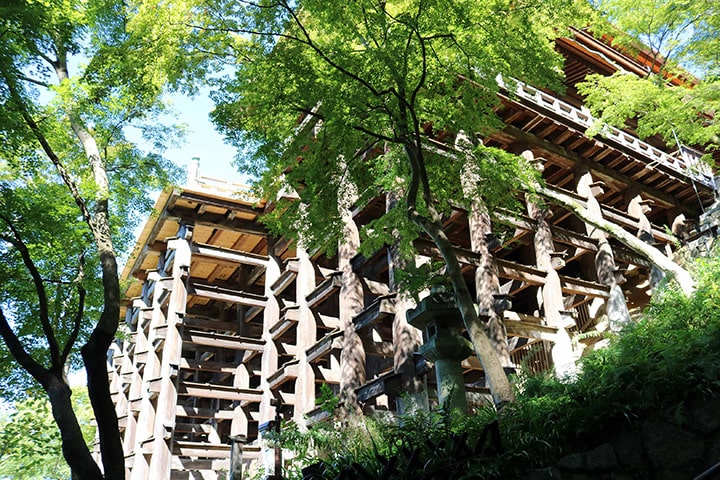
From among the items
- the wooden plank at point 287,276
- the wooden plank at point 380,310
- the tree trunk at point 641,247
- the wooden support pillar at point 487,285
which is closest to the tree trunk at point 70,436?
the wooden plank at point 380,310

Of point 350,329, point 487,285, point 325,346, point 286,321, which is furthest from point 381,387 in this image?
point 286,321

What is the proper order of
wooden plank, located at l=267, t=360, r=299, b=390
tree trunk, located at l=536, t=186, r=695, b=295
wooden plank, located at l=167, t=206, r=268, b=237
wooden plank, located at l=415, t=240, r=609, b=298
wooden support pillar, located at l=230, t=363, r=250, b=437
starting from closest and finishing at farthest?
tree trunk, located at l=536, t=186, r=695, b=295 < wooden plank, located at l=415, t=240, r=609, b=298 < wooden plank, located at l=267, t=360, r=299, b=390 < wooden support pillar, located at l=230, t=363, r=250, b=437 < wooden plank, located at l=167, t=206, r=268, b=237

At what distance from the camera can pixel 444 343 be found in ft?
24.9

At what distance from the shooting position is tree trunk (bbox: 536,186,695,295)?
11039mm

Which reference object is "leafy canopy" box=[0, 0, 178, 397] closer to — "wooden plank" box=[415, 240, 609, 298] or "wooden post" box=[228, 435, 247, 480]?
"wooden post" box=[228, 435, 247, 480]

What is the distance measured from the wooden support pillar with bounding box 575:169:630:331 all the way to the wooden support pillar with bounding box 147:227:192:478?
13429 mm

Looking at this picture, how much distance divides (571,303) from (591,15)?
11040 mm

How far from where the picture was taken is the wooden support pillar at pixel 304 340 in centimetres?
1708

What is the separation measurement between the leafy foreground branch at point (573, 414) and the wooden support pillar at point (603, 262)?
10.8m

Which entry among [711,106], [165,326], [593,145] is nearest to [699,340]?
[711,106]

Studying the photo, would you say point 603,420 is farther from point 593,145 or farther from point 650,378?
point 593,145

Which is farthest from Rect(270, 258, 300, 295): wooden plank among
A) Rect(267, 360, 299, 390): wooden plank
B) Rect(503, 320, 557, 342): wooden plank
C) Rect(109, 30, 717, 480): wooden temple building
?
Rect(503, 320, 557, 342): wooden plank

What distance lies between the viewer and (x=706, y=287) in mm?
6641

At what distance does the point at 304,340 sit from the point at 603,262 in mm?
9224
